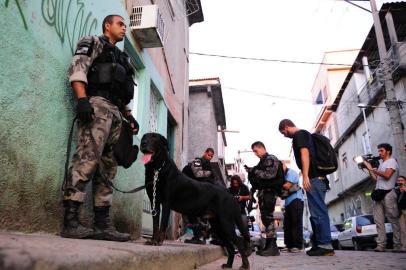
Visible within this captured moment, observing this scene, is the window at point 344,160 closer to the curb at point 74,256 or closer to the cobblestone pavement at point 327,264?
the cobblestone pavement at point 327,264

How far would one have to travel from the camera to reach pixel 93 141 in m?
3.13

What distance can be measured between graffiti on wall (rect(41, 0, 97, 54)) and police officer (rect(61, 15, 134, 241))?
0.33 meters

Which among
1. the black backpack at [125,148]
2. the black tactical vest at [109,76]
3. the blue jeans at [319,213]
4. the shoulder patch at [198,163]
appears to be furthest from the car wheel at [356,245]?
the black tactical vest at [109,76]

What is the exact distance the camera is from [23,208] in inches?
106

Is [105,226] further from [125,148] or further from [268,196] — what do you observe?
[268,196]

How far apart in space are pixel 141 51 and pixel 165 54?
2.15 m

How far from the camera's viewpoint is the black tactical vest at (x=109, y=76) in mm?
3312

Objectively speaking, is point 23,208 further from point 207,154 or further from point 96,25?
point 207,154

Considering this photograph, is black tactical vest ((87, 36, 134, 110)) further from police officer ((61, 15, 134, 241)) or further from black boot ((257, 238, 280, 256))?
black boot ((257, 238, 280, 256))

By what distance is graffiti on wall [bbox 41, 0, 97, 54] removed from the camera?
3.20 metres

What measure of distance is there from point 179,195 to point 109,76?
138cm

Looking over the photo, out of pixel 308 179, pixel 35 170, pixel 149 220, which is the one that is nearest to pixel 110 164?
pixel 35 170

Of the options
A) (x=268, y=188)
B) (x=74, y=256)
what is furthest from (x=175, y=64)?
(x=74, y=256)

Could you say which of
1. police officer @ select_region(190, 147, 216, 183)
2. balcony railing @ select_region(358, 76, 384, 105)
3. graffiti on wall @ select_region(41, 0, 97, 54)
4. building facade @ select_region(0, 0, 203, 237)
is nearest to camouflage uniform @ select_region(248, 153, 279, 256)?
police officer @ select_region(190, 147, 216, 183)
